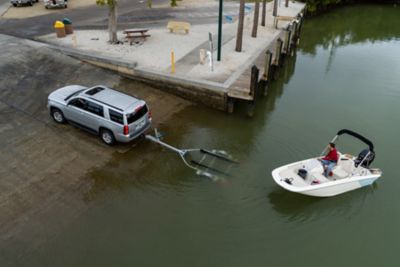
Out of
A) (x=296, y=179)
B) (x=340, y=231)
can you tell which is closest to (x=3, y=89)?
(x=296, y=179)

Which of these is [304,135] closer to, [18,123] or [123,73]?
[123,73]

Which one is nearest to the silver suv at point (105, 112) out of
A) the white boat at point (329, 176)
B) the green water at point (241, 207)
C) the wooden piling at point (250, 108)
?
the green water at point (241, 207)

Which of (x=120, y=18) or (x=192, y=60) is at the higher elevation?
(x=120, y=18)

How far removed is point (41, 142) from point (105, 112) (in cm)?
312

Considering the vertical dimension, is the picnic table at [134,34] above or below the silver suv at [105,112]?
above

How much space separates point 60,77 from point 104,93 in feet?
21.1

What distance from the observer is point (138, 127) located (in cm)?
1239

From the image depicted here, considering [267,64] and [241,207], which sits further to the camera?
[267,64]

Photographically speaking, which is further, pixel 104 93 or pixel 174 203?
pixel 104 93

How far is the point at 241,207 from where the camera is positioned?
34.3 feet

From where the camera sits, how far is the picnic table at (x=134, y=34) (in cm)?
2158

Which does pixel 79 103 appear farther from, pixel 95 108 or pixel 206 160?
pixel 206 160

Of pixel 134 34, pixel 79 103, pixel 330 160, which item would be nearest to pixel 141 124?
pixel 79 103

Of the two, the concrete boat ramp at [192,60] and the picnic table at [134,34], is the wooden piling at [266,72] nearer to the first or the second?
the concrete boat ramp at [192,60]
